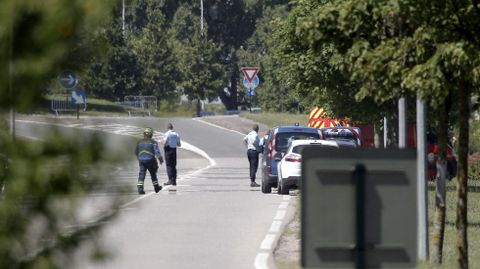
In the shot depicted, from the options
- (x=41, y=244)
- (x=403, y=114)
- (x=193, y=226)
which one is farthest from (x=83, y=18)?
(x=193, y=226)

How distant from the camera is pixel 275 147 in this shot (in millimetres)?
31078

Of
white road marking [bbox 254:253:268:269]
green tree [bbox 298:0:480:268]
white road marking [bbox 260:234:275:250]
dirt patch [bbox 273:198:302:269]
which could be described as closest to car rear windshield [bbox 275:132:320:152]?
dirt patch [bbox 273:198:302:269]

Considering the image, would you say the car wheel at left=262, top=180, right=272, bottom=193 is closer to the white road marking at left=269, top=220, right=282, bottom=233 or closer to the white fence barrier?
the white road marking at left=269, top=220, right=282, bottom=233

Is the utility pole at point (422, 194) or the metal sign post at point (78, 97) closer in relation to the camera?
the metal sign post at point (78, 97)

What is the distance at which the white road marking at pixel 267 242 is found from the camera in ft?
56.8

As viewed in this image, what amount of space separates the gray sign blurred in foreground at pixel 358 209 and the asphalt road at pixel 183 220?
0.86 m

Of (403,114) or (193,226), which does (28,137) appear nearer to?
(403,114)

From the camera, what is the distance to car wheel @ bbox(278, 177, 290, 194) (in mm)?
29031

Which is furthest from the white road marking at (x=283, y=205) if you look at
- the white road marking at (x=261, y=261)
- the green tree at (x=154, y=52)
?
the green tree at (x=154, y=52)

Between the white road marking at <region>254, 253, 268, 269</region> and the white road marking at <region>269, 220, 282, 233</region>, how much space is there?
3552 millimetres

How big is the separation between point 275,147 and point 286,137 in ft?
1.77

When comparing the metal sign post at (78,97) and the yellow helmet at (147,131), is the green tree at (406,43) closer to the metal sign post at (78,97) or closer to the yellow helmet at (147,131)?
the metal sign post at (78,97)

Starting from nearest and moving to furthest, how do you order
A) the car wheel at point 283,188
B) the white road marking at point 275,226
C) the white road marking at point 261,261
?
the white road marking at point 261,261 < the white road marking at point 275,226 < the car wheel at point 283,188

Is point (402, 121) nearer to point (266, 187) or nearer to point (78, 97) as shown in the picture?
point (78, 97)
